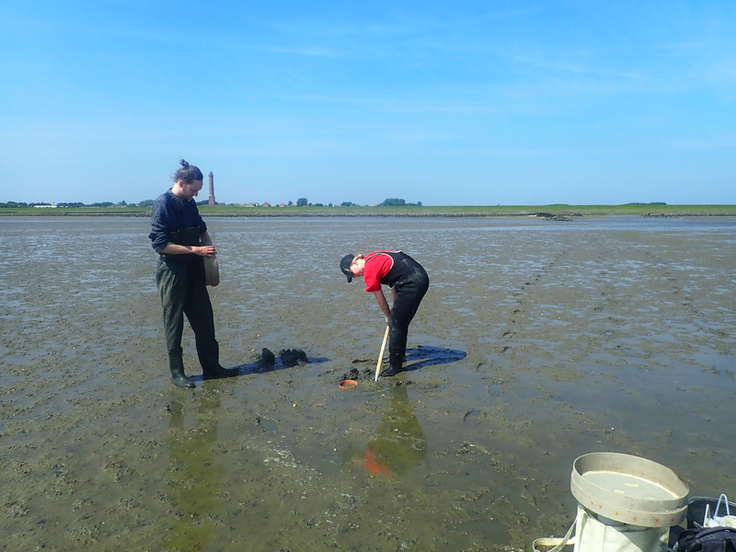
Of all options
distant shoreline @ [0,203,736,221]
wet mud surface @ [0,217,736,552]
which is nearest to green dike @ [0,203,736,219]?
distant shoreline @ [0,203,736,221]

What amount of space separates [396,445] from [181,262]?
3026 millimetres

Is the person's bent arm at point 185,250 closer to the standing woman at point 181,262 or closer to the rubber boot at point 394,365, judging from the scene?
the standing woman at point 181,262

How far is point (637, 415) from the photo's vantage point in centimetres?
499

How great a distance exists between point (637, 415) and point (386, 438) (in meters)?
2.36

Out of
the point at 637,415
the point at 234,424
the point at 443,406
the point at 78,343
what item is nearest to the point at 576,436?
the point at 637,415

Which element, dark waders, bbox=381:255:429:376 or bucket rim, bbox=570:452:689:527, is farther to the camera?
dark waders, bbox=381:255:429:376

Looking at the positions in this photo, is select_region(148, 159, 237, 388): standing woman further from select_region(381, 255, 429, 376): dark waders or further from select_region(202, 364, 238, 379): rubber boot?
select_region(381, 255, 429, 376): dark waders

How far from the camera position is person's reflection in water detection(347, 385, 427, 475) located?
4094 millimetres

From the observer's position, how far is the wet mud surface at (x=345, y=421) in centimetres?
339

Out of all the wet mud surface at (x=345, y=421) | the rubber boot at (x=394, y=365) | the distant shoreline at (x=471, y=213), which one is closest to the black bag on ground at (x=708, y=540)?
the wet mud surface at (x=345, y=421)

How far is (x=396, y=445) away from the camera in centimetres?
443

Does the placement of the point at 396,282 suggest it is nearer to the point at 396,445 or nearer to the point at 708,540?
the point at 396,445

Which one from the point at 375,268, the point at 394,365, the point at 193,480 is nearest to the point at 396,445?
the point at 193,480

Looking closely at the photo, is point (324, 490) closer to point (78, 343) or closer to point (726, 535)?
point (726, 535)
